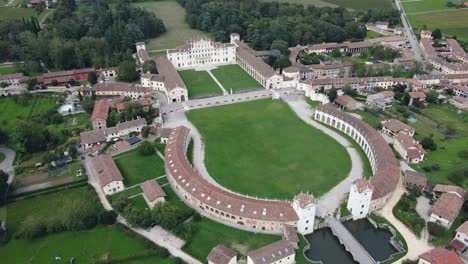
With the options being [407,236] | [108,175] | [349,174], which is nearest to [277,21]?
[349,174]

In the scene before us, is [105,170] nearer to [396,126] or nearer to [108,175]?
[108,175]

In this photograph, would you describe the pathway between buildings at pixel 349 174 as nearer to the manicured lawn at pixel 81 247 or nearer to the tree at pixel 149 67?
the manicured lawn at pixel 81 247

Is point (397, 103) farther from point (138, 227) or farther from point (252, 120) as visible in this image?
point (138, 227)

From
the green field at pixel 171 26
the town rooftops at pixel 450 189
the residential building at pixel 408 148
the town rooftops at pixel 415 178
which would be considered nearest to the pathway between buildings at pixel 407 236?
the town rooftops at pixel 415 178

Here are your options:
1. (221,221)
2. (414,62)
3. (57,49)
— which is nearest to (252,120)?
(221,221)

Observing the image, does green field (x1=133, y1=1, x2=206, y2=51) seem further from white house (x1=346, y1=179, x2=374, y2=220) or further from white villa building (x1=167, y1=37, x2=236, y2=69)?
white house (x1=346, y1=179, x2=374, y2=220)

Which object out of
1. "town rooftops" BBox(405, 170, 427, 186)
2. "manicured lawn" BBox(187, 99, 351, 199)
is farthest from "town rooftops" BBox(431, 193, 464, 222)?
"manicured lawn" BBox(187, 99, 351, 199)

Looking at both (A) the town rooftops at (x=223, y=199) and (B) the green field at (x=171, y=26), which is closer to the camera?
(A) the town rooftops at (x=223, y=199)

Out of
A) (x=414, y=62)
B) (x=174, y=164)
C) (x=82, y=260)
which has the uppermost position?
(x=414, y=62)
